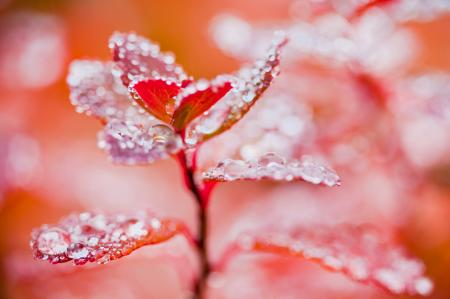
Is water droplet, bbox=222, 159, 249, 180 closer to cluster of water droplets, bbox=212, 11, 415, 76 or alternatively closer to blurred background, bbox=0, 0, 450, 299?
blurred background, bbox=0, 0, 450, 299

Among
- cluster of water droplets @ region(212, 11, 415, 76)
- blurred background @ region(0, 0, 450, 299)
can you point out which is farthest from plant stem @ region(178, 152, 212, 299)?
cluster of water droplets @ region(212, 11, 415, 76)

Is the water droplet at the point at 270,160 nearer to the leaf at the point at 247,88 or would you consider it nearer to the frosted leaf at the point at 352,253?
the leaf at the point at 247,88

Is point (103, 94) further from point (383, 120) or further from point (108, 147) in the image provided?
point (383, 120)

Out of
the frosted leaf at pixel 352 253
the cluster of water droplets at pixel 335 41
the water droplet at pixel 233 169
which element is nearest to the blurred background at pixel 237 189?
the cluster of water droplets at pixel 335 41

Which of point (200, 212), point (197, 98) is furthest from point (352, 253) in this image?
point (197, 98)

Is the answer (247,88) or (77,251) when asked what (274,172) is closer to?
(247,88)

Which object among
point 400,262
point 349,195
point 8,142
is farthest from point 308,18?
point 8,142
